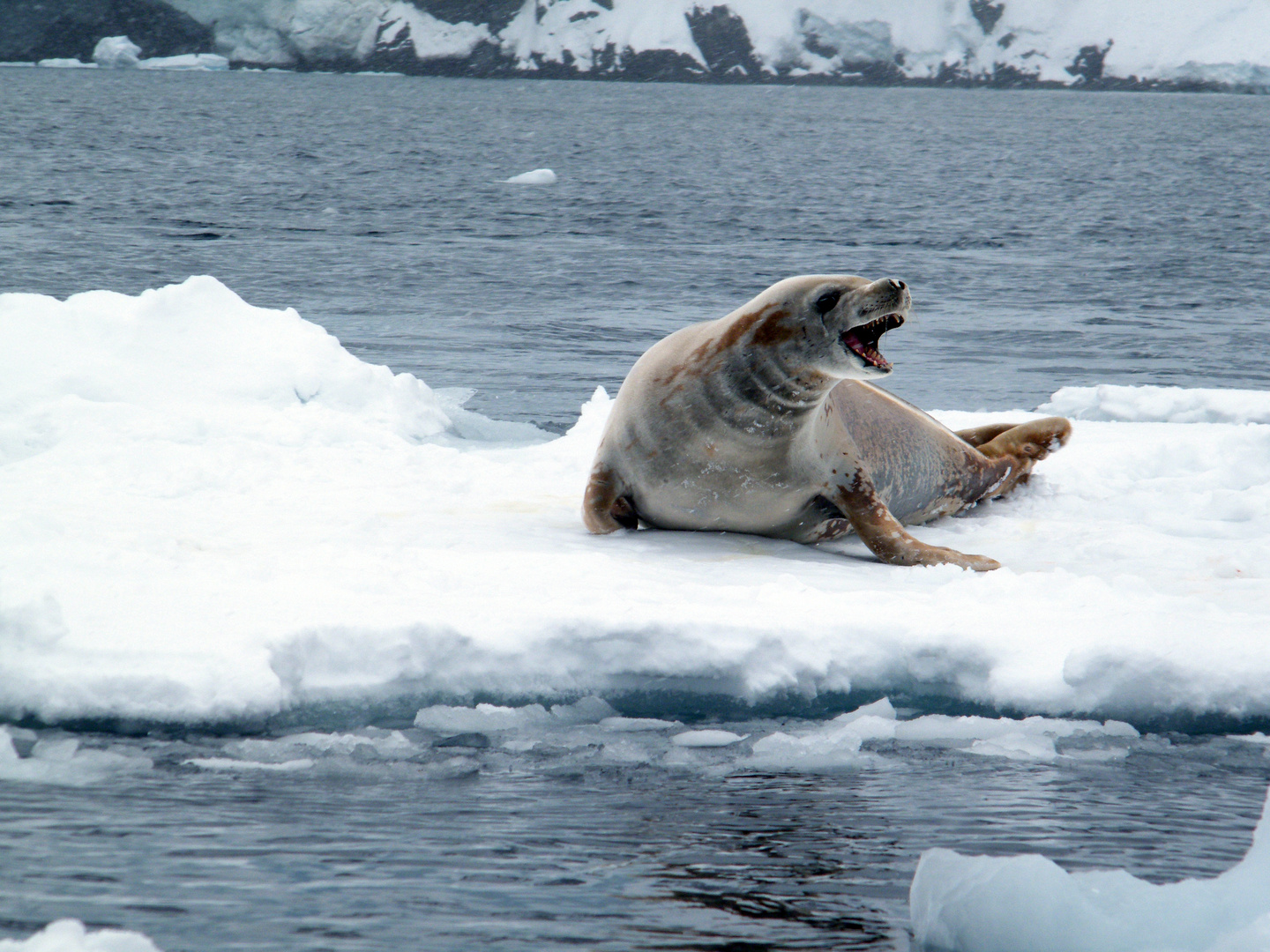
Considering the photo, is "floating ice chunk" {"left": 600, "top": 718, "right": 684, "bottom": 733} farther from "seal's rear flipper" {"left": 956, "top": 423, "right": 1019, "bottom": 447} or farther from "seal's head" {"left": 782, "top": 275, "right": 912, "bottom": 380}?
"seal's rear flipper" {"left": 956, "top": 423, "right": 1019, "bottom": 447}

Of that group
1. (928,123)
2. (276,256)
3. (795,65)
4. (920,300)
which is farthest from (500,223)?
(795,65)

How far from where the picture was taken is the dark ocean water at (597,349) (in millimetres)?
2176

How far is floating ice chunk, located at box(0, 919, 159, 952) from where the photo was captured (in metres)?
1.86

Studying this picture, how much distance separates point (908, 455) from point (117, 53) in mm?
105659

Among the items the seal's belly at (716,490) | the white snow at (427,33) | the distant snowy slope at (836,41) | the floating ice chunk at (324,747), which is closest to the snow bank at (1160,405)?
the seal's belly at (716,490)

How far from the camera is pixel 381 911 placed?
2.11 metres

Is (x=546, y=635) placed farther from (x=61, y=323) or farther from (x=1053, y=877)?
(x=61, y=323)

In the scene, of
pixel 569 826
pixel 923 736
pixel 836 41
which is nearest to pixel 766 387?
pixel 923 736

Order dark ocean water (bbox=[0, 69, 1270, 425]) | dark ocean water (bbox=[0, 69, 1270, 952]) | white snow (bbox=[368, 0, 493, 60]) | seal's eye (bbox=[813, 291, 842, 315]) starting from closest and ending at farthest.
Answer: dark ocean water (bbox=[0, 69, 1270, 952]) < seal's eye (bbox=[813, 291, 842, 315]) < dark ocean water (bbox=[0, 69, 1270, 425]) < white snow (bbox=[368, 0, 493, 60])

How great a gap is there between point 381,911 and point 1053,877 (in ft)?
3.48

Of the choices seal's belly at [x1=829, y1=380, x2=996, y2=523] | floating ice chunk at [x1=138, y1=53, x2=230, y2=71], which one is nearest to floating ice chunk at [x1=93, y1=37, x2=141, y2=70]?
floating ice chunk at [x1=138, y1=53, x2=230, y2=71]

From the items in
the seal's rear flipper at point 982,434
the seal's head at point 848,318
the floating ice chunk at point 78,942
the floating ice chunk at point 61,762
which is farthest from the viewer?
the seal's rear flipper at point 982,434

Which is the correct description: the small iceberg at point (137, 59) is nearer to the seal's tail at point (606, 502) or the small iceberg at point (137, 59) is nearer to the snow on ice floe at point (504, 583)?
the snow on ice floe at point (504, 583)

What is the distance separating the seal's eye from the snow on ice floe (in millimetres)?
809
